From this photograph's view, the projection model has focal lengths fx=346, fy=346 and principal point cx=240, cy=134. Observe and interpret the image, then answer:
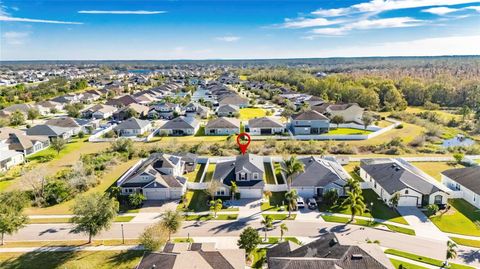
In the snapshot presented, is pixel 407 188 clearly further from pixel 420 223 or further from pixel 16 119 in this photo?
pixel 16 119

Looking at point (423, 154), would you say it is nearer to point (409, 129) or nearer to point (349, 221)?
point (409, 129)

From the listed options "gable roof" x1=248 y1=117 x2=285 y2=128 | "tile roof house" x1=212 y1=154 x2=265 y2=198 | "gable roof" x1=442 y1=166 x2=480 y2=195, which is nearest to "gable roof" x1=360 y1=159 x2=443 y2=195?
"gable roof" x1=442 y1=166 x2=480 y2=195

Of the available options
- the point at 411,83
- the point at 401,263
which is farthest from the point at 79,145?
the point at 411,83

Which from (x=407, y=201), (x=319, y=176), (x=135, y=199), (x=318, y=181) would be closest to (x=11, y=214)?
(x=135, y=199)

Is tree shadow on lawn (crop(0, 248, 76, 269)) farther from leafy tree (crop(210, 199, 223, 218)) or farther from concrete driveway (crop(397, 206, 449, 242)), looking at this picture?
concrete driveway (crop(397, 206, 449, 242))

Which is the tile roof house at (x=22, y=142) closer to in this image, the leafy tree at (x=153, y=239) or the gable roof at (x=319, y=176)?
the leafy tree at (x=153, y=239)

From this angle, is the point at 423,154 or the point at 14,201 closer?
the point at 14,201
